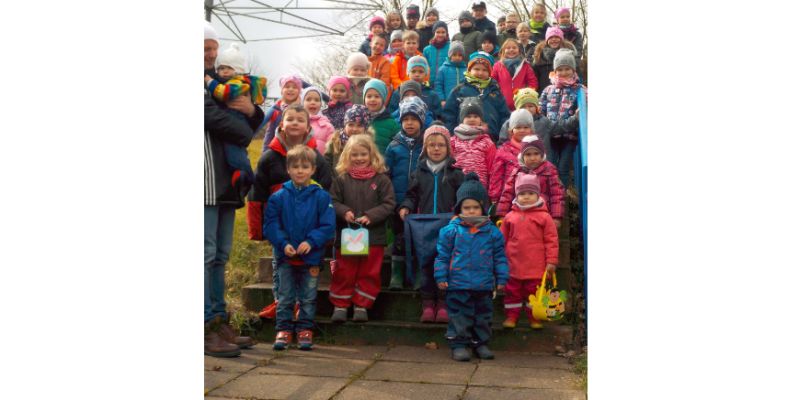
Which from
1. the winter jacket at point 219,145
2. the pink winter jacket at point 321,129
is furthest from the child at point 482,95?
the winter jacket at point 219,145

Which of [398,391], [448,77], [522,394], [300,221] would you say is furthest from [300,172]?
[448,77]

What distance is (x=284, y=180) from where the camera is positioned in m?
4.94

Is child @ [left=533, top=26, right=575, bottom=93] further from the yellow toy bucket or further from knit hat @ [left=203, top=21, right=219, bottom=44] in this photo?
knit hat @ [left=203, top=21, right=219, bottom=44]

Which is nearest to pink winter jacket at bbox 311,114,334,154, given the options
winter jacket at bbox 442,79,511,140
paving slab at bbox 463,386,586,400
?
winter jacket at bbox 442,79,511,140

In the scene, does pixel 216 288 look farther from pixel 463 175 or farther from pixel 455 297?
pixel 463 175

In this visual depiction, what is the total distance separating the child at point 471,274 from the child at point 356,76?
236cm

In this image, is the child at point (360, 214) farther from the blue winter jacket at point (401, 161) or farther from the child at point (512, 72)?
the child at point (512, 72)

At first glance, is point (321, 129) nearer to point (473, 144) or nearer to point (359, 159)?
point (359, 159)

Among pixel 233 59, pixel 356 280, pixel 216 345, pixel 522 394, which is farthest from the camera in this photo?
pixel 356 280

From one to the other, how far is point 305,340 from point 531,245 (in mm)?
1373

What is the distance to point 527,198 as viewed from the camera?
187 inches

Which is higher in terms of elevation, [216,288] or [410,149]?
[410,149]
